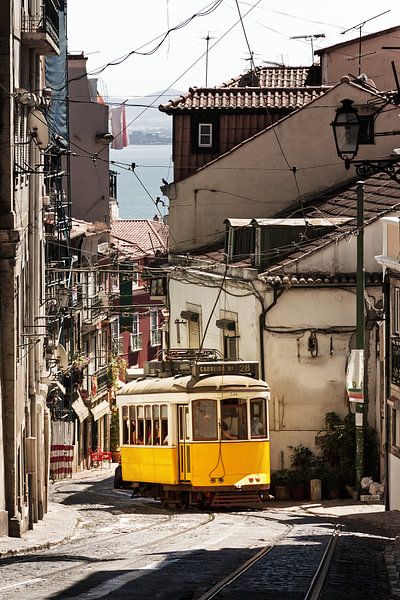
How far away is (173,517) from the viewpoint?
27.7 m

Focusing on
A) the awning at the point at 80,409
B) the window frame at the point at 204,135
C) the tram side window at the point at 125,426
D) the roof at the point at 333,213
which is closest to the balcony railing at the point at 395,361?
the roof at the point at 333,213

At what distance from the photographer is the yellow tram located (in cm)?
2827

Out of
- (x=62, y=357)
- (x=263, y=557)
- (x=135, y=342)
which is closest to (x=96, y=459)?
(x=135, y=342)

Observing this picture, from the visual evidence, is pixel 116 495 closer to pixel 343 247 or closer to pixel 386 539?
pixel 343 247

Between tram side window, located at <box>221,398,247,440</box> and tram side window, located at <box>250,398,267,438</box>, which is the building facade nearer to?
tram side window, located at <box>221,398,247,440</box>

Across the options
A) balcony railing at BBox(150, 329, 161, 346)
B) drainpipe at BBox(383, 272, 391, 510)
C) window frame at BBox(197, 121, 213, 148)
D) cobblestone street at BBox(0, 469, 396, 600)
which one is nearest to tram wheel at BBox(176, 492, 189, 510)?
cobblestone street at BBox(0, 469, 396, 600)

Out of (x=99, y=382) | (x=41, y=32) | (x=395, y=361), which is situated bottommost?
(x=99, y=382)

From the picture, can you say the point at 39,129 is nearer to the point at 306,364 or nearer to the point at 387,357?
the point at 387,357

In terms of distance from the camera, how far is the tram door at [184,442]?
2838 centimetres

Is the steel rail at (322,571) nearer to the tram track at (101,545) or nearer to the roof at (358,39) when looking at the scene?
the tram track at (101,545)

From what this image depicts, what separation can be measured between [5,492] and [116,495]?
1020 cm

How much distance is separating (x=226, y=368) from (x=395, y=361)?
4629 mm

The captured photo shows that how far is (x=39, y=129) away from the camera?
29016 millimetres

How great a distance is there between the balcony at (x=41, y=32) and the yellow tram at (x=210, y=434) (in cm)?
642
